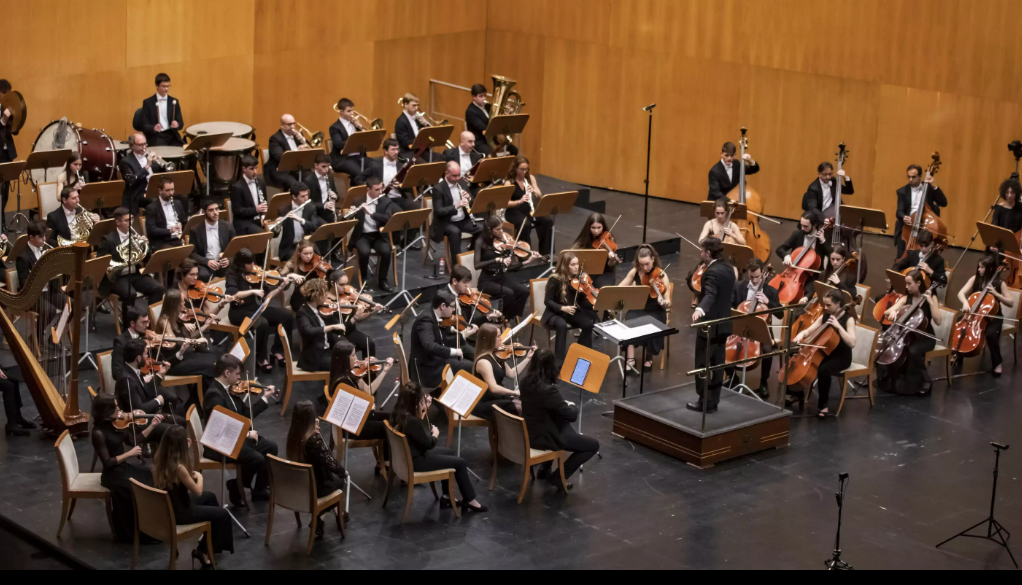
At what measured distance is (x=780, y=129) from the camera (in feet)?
51.3

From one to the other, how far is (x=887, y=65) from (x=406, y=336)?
22.5 ft

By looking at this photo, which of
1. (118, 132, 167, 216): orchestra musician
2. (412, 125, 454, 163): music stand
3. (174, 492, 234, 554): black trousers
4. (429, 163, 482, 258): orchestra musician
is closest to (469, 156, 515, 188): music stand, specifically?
(429, 163, 482, 258): orchestra musician

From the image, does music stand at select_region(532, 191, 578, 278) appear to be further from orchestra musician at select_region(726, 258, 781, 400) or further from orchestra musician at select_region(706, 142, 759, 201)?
orchestra musician at select_region(726, 258, 781, 400)

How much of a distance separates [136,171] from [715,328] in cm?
595

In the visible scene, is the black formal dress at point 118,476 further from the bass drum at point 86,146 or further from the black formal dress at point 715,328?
the bass drum at point 86,146

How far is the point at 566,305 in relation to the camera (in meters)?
10.6

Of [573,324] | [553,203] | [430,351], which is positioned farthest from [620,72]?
[430,351]

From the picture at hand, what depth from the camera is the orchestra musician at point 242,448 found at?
26.2ft

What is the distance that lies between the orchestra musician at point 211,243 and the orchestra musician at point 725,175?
16.8ft

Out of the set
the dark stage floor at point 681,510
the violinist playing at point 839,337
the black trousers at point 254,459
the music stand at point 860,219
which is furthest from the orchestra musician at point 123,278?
the music stand at point 860,219

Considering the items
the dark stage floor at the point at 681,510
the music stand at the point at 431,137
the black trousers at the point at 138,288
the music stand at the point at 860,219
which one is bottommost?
the dark stage floor at the point at 681,510

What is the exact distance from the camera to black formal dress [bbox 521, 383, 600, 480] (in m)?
8.24

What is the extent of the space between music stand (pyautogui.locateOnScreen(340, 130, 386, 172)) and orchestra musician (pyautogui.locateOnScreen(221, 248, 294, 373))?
2.72m

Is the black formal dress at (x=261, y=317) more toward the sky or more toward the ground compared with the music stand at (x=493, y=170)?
more toward the ground
